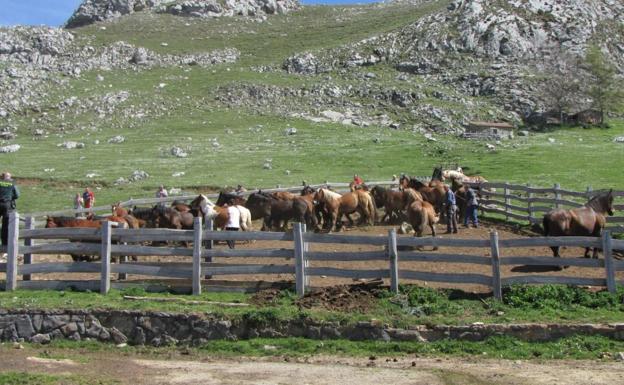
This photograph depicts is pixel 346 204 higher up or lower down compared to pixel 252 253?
higher up

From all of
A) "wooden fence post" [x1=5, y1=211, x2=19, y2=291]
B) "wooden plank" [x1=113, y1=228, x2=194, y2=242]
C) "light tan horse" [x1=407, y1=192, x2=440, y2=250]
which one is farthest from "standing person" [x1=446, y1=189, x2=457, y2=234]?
"wooden fence post" [x1=5, y1=211, x2=19, y2=291]

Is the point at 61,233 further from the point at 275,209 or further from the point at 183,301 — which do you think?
the point at 275,209

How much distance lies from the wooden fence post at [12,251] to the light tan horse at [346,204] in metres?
11.4

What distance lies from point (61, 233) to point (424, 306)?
7.40m

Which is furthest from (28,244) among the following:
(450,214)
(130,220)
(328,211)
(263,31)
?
(263,31)

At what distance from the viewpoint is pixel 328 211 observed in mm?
23812

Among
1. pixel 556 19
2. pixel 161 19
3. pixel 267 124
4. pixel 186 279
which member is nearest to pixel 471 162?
pixel 267 124

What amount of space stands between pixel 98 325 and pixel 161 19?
125007 mm

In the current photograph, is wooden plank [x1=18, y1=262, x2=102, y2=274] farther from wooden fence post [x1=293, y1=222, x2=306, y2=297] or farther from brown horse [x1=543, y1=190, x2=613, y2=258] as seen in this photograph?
brown horse [x1=543, y1=190, x2=613, y2=258]

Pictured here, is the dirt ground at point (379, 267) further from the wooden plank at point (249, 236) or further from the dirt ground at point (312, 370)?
the dirt ground at point (312, 370)

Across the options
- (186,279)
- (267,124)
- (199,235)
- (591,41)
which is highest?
(591,41)

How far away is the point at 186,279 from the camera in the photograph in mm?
14148

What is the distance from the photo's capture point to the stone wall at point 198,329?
11.5 m

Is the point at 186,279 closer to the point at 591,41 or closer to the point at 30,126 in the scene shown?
the point at 30,126
